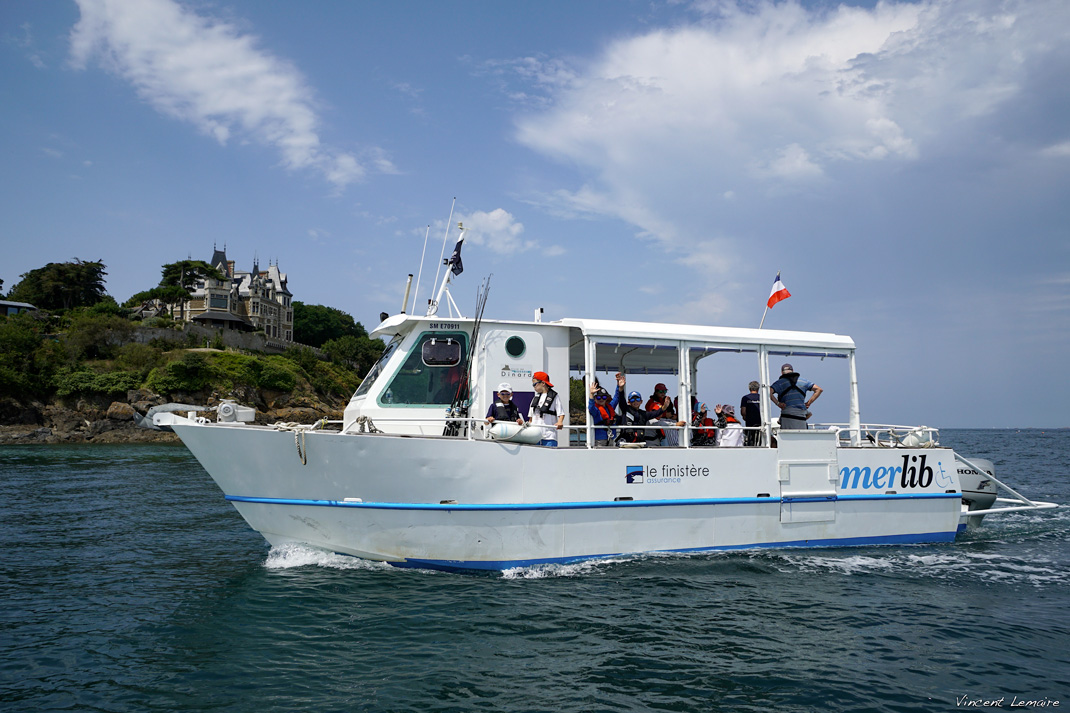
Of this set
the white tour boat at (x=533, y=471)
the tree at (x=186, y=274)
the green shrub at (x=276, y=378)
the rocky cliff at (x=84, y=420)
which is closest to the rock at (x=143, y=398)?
the rocky cliff at (x=84, y=420)

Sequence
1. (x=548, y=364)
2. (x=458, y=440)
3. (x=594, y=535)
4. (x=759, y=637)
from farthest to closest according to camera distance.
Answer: (x=548, y=364) < (x=594, y=535) < (x=458, y=440) < (x=759, y=637)

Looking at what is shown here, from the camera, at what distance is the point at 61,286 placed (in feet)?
236

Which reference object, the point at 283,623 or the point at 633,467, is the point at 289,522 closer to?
the point at 283,623

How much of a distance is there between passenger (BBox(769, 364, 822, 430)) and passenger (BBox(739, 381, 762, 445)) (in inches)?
9.5

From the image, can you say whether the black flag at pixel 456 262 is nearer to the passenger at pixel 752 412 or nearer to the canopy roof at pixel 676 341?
the canopy roof at pixel 676 341

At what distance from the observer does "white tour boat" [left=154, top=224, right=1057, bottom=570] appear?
745cm

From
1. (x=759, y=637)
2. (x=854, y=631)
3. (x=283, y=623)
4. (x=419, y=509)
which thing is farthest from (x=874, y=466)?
(x=283, y=623)

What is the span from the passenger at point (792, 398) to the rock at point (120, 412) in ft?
149

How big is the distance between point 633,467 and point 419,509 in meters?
2.82

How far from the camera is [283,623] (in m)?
6.24

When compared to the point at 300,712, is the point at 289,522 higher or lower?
higher

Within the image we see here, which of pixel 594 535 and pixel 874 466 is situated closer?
pixel 594 535

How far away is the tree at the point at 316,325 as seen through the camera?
93375mm

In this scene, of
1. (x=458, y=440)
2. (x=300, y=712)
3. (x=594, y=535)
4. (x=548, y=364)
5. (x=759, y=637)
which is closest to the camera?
(x=300, y=712)
